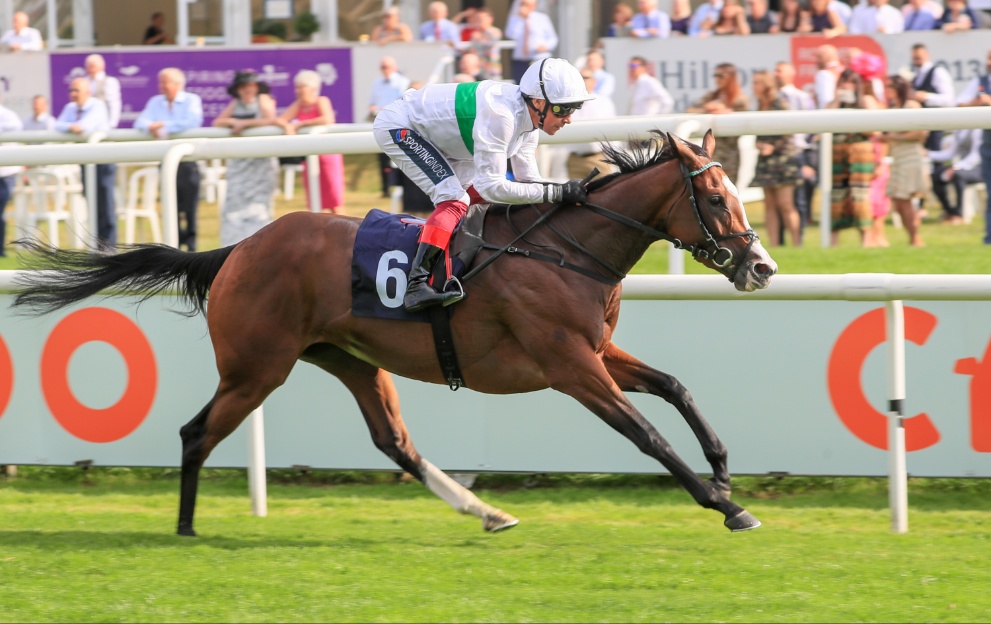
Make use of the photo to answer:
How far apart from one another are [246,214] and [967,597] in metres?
5.69

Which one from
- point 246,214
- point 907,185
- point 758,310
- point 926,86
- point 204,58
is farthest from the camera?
point 204,58

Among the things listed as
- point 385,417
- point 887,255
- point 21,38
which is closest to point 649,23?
point 887,255

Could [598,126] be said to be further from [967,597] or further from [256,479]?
[967,597]

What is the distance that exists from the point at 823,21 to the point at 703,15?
45.8 inches

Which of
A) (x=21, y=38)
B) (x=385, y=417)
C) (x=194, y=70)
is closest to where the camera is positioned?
(x=385, y=417)

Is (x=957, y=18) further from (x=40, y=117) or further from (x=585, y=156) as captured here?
(x=40, y=117)

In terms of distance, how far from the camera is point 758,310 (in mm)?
5727

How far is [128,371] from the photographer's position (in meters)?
6.24

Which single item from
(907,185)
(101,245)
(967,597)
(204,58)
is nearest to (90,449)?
(101,245)

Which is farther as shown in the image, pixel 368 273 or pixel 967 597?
pixel 368 273

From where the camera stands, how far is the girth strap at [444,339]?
5.21 metres

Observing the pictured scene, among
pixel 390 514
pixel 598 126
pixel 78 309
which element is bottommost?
pixel 390 514

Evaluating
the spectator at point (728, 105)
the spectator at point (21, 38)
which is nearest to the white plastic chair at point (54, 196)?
the spectator at point (728, 105)

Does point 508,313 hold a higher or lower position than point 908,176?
lower
